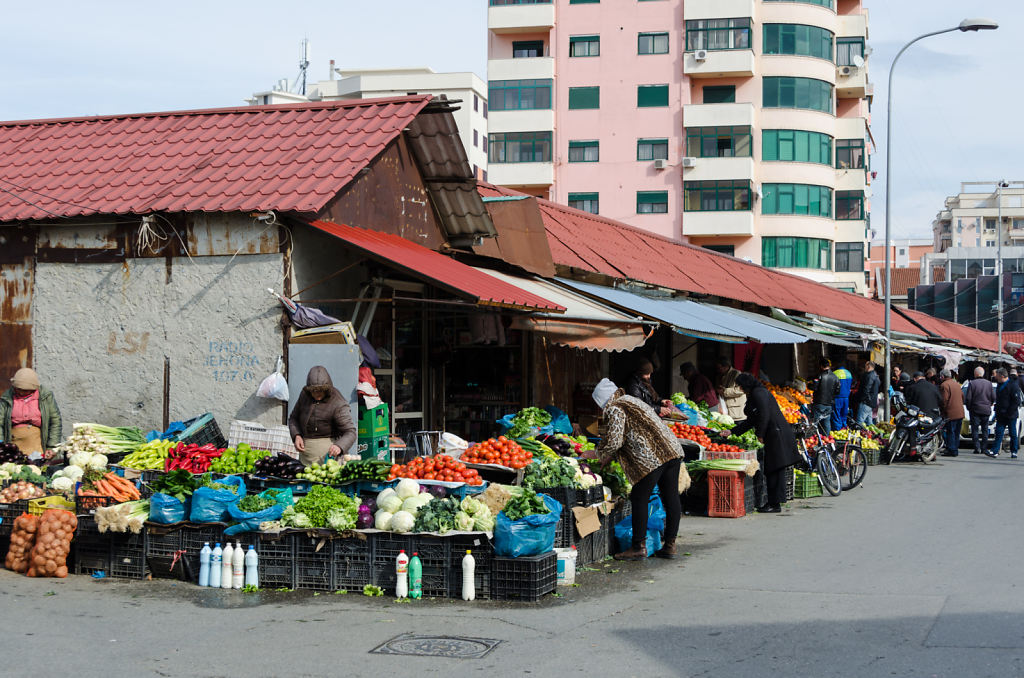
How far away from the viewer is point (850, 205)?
54.5 metres

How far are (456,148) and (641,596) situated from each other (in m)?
7.39

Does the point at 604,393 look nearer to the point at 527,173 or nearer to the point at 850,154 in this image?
the point at 527,173

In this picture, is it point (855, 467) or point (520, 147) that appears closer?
point (855, 467)

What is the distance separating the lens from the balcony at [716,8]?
166ft

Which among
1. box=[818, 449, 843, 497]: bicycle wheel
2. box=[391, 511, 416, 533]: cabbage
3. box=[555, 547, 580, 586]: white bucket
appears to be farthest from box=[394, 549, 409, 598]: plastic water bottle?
box=[818, 449, 843, 497]: bicycle wheel

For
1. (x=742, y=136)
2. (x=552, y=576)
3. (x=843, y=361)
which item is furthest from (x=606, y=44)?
(x=552, y=576)

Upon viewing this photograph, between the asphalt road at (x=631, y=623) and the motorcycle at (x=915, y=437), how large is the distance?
36.4ft

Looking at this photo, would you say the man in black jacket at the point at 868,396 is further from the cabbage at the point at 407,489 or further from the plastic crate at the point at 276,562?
the plastic crate at the point at 276,562

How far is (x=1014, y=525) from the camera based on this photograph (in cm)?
1209

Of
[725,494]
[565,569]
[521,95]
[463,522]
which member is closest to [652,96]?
[521,95]

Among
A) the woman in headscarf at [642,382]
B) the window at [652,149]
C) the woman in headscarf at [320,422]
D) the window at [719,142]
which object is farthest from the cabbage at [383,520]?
the window at [652,149]

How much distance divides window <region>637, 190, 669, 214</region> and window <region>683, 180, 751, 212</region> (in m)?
1.00

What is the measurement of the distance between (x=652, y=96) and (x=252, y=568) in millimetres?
46884

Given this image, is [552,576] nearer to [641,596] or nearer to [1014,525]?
[641,596]
